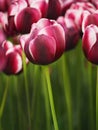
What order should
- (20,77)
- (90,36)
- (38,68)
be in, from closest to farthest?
(90,36) < (38,68) < (20,77)

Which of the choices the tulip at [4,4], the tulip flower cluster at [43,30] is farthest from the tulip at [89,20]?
the tulip at [4,4]

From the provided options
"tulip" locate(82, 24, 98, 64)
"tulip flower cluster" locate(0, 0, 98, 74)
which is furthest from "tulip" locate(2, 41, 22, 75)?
"tulip" locate(82, 24, 98, 64)

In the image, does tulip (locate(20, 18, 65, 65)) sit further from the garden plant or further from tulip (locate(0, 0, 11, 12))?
tulip (locate(0, 0, 11, 12))

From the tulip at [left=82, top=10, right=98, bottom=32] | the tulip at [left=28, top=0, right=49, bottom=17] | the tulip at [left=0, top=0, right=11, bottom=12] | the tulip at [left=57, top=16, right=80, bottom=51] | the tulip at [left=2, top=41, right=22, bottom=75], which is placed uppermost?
the tulip at [left=28, top=0, right=49, bottom=17]

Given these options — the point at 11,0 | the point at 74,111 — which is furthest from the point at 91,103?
the point at 11,0

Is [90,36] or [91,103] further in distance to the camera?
[91,103]

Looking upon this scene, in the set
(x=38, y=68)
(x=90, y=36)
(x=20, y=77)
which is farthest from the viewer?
(x=20, y=77)

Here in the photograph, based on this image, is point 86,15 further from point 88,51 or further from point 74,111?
point 74,111

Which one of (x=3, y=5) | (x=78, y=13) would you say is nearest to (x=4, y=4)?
(x=3, y=5)
